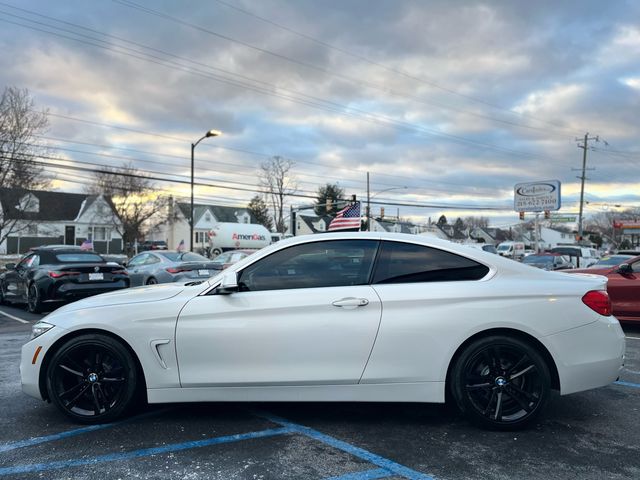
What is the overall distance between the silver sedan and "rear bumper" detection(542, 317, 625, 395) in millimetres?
9394

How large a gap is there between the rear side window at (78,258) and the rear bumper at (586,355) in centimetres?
980

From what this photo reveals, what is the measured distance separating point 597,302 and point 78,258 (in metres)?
10.2

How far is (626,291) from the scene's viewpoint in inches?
336

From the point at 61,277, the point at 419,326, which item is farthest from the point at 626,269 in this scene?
the point at 61,277

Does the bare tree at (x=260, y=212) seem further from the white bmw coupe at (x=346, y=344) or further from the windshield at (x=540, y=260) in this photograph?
the white bmw coupe at (x=346, y=344)

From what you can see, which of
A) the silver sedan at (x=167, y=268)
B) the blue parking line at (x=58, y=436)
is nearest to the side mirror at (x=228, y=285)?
the blue parking line at (x=58, y=436)

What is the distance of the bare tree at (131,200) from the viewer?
172ft

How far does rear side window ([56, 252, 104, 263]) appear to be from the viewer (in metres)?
10.6

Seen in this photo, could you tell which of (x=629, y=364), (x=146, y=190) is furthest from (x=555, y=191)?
(x=146, y=190)

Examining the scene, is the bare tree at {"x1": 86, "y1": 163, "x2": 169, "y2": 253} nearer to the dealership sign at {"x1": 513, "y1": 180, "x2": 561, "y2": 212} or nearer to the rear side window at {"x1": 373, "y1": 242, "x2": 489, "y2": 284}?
the dealership sign at {"x1": 513, "y1": 180, "x2": 561, "y2": 212}

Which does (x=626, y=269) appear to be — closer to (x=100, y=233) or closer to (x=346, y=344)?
(x=346, y=344)

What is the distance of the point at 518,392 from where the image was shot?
3.71m

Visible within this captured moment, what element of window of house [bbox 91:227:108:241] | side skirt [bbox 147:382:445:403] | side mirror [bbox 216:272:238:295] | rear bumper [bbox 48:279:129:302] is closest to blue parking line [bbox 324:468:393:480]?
side skirt [bbox 147:382:445:403]

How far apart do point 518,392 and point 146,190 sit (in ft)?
175
